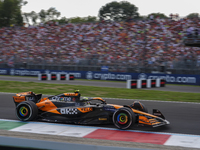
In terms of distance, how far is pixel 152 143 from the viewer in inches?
200

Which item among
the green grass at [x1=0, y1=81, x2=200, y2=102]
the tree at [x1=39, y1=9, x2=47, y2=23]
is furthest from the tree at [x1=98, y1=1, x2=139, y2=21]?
the green grass at [x1=0, y1=81, x2=200, y2=102]

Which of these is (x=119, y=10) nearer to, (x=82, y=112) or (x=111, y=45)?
(x=111, y=45)

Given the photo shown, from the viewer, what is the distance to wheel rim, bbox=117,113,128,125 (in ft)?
19.3

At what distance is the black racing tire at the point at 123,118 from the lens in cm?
582

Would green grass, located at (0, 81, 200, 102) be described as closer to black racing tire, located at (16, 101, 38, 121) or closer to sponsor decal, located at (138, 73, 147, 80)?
sponsor decal, located at (138, 73, 147, 80)

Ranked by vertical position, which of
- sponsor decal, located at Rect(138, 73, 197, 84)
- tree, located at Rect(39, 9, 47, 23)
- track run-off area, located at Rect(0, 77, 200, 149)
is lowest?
track run-off area, located at Rect(0, 77, 200, 149)

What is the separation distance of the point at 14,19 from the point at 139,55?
26.6 m

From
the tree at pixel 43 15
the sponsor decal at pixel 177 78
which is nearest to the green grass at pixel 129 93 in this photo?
the sponsor decal at pixel 177 78

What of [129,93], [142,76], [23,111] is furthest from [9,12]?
[23,111]

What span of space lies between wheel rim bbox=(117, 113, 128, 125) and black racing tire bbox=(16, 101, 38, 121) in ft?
6.88

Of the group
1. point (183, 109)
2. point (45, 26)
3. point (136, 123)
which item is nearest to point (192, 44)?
point (183, 109)

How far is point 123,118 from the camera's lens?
5.93 metres

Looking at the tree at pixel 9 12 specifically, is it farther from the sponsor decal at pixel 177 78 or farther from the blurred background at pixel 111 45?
the sponsor decal at pixel 177 78

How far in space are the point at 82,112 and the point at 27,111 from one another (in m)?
1.42
